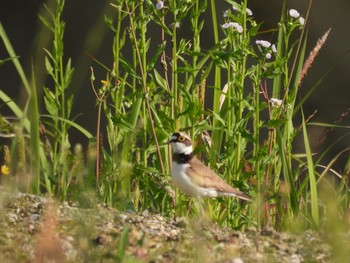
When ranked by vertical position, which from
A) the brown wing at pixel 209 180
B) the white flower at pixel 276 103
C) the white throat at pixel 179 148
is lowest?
the brown wing at pixel 209 180

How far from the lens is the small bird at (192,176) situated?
614 cm

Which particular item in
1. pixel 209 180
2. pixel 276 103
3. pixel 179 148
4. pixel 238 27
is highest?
pixel 238 27

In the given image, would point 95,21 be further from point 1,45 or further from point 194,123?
point 194,123

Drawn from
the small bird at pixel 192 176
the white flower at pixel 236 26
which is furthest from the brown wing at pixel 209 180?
the white flower at pixel 236 26

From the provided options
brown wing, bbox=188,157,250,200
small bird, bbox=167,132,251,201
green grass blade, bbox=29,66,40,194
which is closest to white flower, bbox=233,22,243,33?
small bird, bbox=167,132,251,201

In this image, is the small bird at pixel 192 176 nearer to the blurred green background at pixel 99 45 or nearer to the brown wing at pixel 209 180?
the brown wing at pixel 209 180

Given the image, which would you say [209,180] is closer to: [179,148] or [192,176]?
[192,176]

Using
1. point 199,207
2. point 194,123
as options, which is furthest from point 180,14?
point 199,207

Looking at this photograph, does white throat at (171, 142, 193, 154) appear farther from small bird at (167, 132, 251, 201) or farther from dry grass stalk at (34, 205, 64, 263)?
dry grass stalk at (34, 205, 64, 263)

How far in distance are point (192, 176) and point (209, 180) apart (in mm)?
106

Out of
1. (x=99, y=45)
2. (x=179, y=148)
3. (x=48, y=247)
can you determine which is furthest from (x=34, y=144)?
(x=48, y=247)

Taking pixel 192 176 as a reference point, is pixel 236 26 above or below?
above

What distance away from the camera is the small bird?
6.14 metres

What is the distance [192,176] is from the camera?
613 cm
